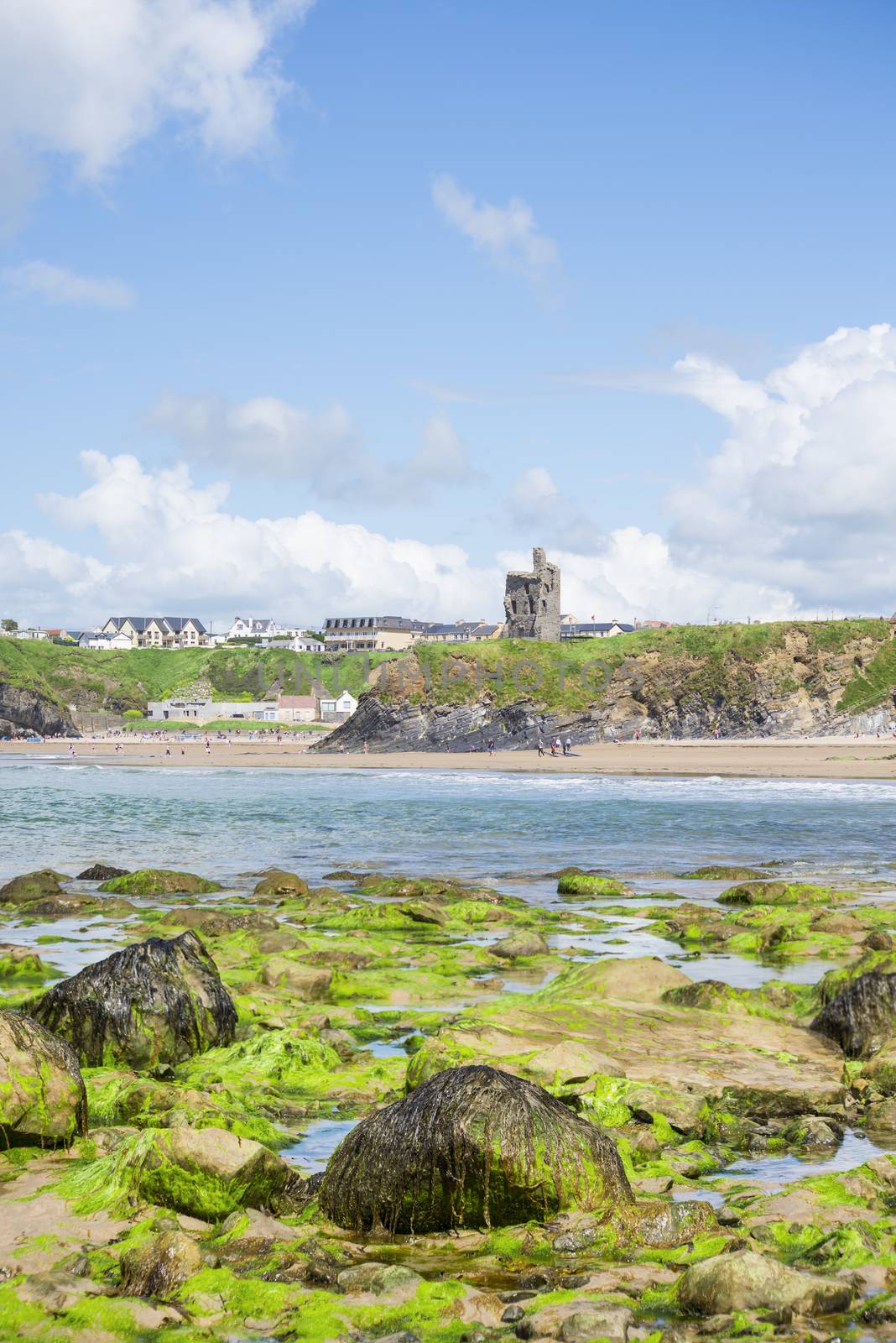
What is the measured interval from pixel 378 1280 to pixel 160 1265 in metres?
1.23

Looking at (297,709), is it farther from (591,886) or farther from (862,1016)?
(862,1016)

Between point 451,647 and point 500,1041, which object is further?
point 451,647

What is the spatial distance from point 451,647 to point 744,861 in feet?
274

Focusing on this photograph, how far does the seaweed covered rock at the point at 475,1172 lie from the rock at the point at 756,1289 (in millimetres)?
1182

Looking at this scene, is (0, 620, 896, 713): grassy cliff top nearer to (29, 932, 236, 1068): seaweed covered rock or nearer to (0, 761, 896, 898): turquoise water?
(0, 761, 896, 898): turquoise water

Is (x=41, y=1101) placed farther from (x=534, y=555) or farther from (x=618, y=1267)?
(x=534, y=555)

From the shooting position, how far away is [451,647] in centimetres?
11144

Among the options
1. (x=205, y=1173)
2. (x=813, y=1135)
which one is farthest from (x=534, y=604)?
(x=205, y=1173)

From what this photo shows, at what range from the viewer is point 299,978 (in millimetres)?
14008

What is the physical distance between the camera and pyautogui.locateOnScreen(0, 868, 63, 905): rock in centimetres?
2181

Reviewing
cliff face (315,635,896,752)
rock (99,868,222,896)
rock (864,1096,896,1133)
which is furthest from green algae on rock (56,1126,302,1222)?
cliff face (315,635,896,752)

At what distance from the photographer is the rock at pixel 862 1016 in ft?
36.2

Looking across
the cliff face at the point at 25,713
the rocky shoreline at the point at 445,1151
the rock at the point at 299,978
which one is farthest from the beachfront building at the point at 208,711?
the rocky shoreline at the point at 445,1151

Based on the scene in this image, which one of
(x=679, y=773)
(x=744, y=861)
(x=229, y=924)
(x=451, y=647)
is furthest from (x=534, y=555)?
(x=229, y=924)
